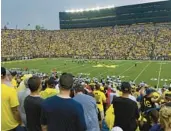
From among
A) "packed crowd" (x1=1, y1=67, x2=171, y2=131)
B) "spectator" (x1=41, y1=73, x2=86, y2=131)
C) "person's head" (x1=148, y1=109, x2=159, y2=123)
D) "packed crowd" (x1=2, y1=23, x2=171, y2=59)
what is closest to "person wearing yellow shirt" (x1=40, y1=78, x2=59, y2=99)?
"packed crowd" (x1=1, y1=67, x2=171, y2=131)

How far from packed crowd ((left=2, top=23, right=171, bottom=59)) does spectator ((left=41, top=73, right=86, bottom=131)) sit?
58908 millimetres

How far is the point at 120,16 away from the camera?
103 m

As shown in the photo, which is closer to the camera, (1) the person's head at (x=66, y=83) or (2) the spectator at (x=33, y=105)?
(1) the person's head at (x=66, y=83)

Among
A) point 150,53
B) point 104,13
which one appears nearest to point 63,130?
point 150,53

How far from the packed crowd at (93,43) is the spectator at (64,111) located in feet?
193

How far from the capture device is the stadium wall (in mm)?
97781

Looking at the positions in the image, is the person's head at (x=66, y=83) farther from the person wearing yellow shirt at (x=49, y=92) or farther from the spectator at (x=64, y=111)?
the person wearing yellow shirt at (x=49, y=92)

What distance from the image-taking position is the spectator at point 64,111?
444cm

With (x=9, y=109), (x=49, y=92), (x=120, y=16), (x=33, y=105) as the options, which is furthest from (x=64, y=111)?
(x=120, y=16)

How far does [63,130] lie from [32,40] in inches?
3232

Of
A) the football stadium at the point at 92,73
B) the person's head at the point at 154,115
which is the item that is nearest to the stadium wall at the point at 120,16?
the football stadium at the point at 92,73

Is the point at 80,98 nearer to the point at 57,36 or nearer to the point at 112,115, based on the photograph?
the point at 112,115

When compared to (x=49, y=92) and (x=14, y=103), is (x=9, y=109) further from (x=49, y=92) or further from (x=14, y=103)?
(x=49, y=92)

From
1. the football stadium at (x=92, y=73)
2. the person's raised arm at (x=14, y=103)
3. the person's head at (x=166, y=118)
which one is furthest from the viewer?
the person's raised arm at (x=14, y=103)
